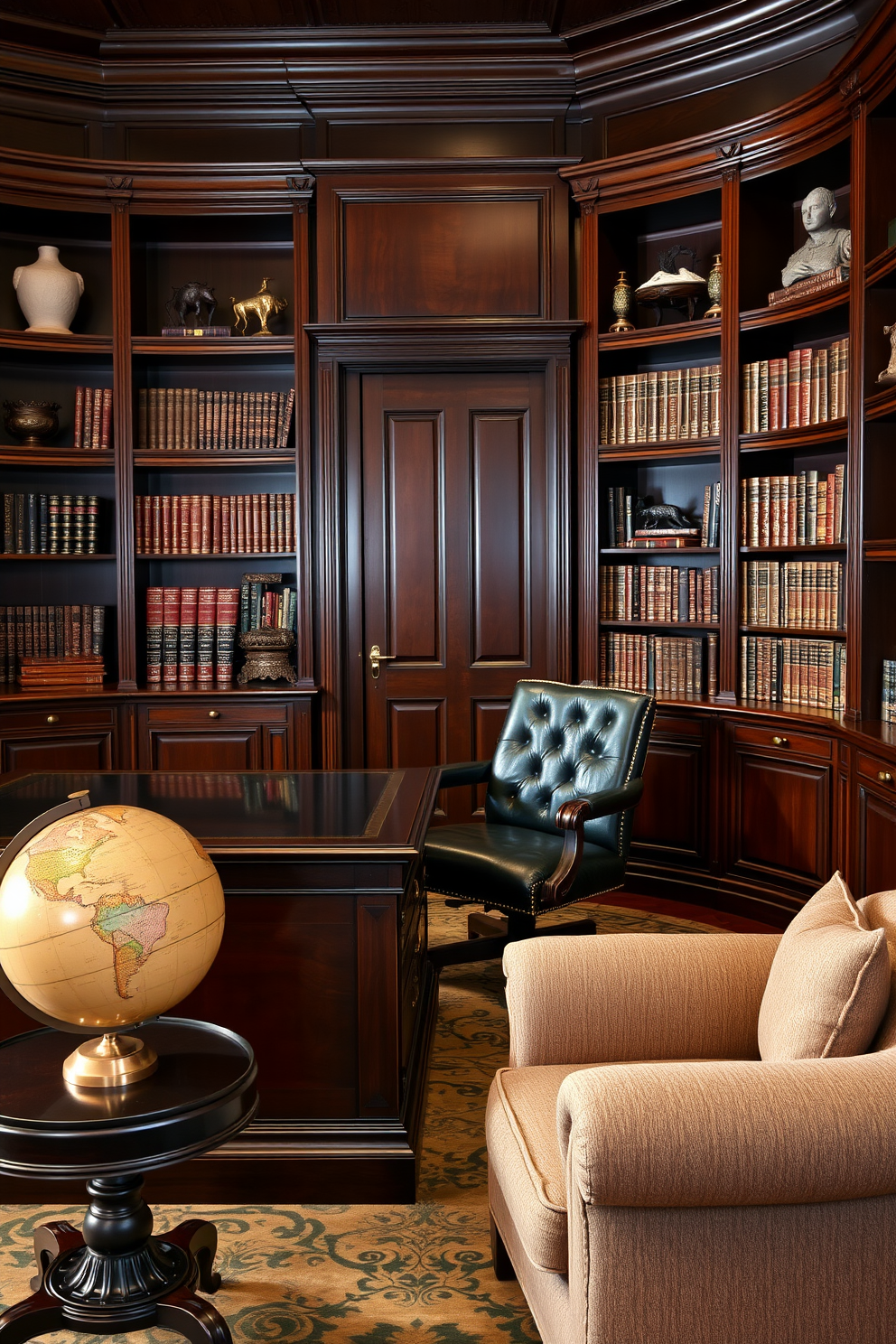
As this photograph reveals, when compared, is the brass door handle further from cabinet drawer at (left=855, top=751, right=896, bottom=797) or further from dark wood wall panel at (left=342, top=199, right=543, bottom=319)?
cabinet drawer at (left=855, top=751, right=896, bottom=797)

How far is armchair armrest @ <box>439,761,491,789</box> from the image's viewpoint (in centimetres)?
409

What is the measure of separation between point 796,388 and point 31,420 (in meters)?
3.35

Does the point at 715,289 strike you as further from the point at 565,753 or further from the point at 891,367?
the point at 565,753

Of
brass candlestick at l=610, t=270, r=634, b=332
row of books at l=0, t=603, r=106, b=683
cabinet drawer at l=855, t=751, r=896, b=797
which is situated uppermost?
brass candlestick at l=610, t=270, r=634, b=332

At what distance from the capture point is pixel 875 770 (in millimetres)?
3861

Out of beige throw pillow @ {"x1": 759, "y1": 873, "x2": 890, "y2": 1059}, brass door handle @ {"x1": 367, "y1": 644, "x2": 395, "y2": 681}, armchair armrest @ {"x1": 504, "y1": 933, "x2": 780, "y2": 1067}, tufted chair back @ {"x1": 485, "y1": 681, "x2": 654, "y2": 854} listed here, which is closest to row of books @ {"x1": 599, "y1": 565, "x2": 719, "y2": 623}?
brass door handle @ {"x1": 367, "y1": 644, "x2": 395, "y2": 681}

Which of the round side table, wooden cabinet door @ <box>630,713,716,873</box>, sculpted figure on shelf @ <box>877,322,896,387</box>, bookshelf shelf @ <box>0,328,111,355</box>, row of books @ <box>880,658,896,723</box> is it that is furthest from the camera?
bookshelf shelf @ <box>0,328,111,355</box>

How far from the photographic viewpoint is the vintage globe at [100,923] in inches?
70.6

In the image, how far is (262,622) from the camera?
18.3 ft

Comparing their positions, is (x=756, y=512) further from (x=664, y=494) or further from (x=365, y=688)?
(x=365, y=688)

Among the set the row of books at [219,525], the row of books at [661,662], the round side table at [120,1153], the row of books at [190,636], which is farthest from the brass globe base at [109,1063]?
the row of books at [219,525]

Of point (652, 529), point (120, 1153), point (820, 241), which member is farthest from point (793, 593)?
point (120, 1153)

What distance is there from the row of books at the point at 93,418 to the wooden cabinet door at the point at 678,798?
2810mm

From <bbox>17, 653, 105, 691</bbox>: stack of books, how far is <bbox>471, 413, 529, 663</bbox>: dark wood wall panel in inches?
69.3
